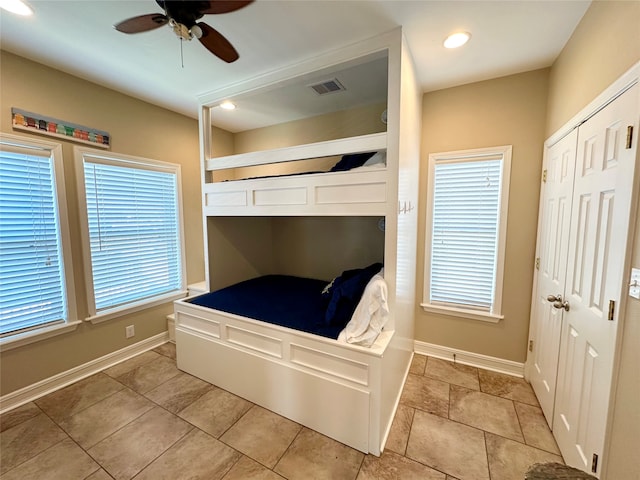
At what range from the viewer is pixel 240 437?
5.89ft

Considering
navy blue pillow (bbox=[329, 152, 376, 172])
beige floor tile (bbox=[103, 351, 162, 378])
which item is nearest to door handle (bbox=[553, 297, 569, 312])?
navy blue pillow (bbox=[329, 152, 376, 172])

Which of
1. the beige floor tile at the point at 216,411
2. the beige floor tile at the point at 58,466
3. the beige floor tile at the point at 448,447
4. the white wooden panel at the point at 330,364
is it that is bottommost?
the beige floor tile at the point at 58,466

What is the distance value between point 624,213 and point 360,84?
2114 mm

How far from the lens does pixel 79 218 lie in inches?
94.9

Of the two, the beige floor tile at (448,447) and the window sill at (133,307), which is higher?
the window sill at (133,307)

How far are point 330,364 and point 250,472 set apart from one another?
30.2 inches

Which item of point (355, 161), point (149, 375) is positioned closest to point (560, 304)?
point (355, 161)

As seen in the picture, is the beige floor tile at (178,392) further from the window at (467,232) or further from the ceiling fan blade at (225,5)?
the ceiling fan blade at (225,5)

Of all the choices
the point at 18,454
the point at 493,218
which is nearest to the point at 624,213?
the point at 493,218

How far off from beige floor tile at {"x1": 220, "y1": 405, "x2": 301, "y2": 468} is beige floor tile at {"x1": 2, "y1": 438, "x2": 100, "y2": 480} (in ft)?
2.67

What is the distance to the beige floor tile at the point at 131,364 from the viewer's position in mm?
2554

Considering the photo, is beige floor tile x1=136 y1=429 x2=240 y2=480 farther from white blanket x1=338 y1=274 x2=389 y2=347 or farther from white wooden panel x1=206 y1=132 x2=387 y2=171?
white wooden panel x1=206 y1=132 x2=387 y2=171

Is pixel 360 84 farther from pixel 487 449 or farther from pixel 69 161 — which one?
pixel 487 449

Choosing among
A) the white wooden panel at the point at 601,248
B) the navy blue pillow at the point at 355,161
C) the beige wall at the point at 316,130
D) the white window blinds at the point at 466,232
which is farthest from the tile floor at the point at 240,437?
the beige wall at the point at 316,130
